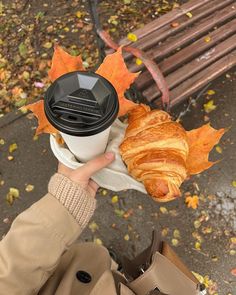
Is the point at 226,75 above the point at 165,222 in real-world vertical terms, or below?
above

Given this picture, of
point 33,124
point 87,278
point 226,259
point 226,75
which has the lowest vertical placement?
point 226,259

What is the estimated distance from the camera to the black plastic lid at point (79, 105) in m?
1.23

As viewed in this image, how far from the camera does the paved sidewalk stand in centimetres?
284

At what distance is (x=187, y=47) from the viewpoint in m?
2.90

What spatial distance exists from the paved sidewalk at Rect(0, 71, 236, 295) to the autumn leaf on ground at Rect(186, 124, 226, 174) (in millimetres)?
1311

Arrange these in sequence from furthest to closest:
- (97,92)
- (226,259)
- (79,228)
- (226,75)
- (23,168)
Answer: (226,75) < (23,168) < (226,259) < (79,228) < (97,92)

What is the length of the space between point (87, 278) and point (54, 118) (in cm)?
96

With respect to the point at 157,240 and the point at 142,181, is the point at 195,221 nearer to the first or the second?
the point at 157,240

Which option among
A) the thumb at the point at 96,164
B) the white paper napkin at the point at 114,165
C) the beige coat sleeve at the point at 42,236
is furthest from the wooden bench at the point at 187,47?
the beige coat sleeve at the point at 42,236

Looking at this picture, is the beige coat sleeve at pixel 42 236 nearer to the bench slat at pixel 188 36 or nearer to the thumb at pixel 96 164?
the thumb at pixel 96 164

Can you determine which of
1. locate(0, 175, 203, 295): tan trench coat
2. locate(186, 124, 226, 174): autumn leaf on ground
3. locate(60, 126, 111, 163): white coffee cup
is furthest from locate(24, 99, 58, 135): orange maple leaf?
locate(186, 124, 226, 174): autumn leaf on ground

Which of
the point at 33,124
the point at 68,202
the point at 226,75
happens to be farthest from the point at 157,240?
the point at 226,75

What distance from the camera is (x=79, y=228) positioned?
68.9 inches

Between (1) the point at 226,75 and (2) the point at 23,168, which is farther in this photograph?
(1) the point at 226,75
